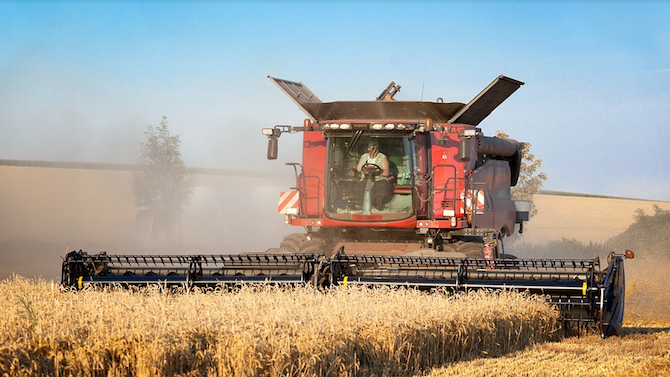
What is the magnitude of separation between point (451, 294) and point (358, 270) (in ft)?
A: 3.63

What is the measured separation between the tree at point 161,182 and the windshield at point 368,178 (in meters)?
27.5

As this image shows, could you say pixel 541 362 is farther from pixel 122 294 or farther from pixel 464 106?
pixel 464 106

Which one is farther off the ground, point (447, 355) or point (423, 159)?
point (423, 159)

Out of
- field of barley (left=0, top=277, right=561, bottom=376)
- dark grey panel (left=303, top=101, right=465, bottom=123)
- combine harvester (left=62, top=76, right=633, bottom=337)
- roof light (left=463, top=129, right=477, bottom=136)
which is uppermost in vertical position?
dark grey panel (left=303, top=101, right=465, bottom=123)

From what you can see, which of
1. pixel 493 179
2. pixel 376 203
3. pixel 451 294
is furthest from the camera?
pixel 493 179

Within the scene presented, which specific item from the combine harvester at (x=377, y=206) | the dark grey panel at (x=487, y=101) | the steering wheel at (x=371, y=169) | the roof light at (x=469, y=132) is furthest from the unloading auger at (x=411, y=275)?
the dark grey panel at (x=487, y=101)

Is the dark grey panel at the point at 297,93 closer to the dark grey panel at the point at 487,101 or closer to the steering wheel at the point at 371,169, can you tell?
the steering wheel at the point at 371,169

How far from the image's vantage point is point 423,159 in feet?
38.9

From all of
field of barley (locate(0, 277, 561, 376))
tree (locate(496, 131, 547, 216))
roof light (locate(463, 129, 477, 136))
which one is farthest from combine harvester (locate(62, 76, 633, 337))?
tree (locate(496, 131, 547, 216))

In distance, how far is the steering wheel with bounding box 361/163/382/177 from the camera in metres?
11.6

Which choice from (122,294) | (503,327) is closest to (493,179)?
(503,327)

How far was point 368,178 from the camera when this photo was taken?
38.4ft

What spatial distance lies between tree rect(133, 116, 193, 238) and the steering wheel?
91.2 feet

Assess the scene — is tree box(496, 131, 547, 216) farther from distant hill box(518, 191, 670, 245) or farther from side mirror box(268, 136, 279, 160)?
side mirror box(268, 136, 279, 160)
